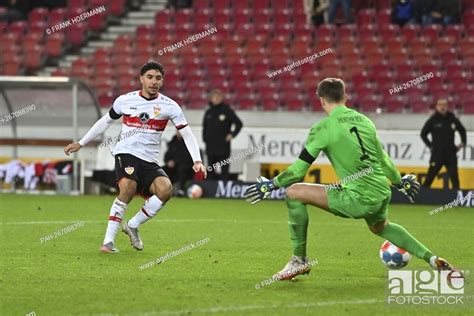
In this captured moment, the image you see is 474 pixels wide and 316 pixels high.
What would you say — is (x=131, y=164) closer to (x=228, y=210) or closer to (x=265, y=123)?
(x=228, y=210)

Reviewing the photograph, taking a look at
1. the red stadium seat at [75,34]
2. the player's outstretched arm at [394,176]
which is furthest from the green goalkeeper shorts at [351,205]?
the red stadium seat at [75,34]

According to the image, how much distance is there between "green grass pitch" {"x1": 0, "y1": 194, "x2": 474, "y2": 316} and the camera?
27.3 feet

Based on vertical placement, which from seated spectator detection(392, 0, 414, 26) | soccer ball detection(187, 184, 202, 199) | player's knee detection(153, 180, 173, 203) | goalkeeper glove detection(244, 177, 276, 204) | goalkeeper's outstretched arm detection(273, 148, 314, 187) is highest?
seated spectator detection(392, 0, 414, 26)

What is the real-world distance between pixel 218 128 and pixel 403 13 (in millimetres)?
7538

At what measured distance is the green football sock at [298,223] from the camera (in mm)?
9531

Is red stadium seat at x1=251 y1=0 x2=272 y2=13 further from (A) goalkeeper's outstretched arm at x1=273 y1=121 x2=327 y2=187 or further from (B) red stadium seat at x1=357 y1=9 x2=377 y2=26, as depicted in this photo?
(A) goalkeeper's outstretched arm at x1=273 y1=121 x2=327 y2=187

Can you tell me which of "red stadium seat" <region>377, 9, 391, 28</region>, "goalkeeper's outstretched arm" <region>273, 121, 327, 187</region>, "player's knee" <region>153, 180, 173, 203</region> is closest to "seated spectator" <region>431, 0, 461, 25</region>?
"red stadium seat" <region>377, 9, 391, 28</region>

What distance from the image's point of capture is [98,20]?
2972cm

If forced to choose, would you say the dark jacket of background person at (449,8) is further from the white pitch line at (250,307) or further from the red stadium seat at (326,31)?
the white pitch line at (250,307)

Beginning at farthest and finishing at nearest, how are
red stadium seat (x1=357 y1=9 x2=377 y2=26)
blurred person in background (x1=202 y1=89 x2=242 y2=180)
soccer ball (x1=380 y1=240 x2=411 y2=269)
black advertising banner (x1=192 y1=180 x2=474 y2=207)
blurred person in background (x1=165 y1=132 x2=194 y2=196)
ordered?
red stadium seat (x1=357 y1=9 x2=377 y2=26) < blurred person in background (x1=165 y1=132 x2=194 y2=196) < blurred person in background (x1=202 y1=89 x2=242 y2=180) < black advertising banner (x1=192 y1=180 x2=474 y2=207) < soccer ball (x1=380 y1=240 x2=411 y2=269)

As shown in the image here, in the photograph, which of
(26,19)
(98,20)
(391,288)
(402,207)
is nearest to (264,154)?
(402,207)

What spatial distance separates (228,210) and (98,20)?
465 inches

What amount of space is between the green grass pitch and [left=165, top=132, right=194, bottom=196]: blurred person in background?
147 inches

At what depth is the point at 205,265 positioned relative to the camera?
10.9 m
